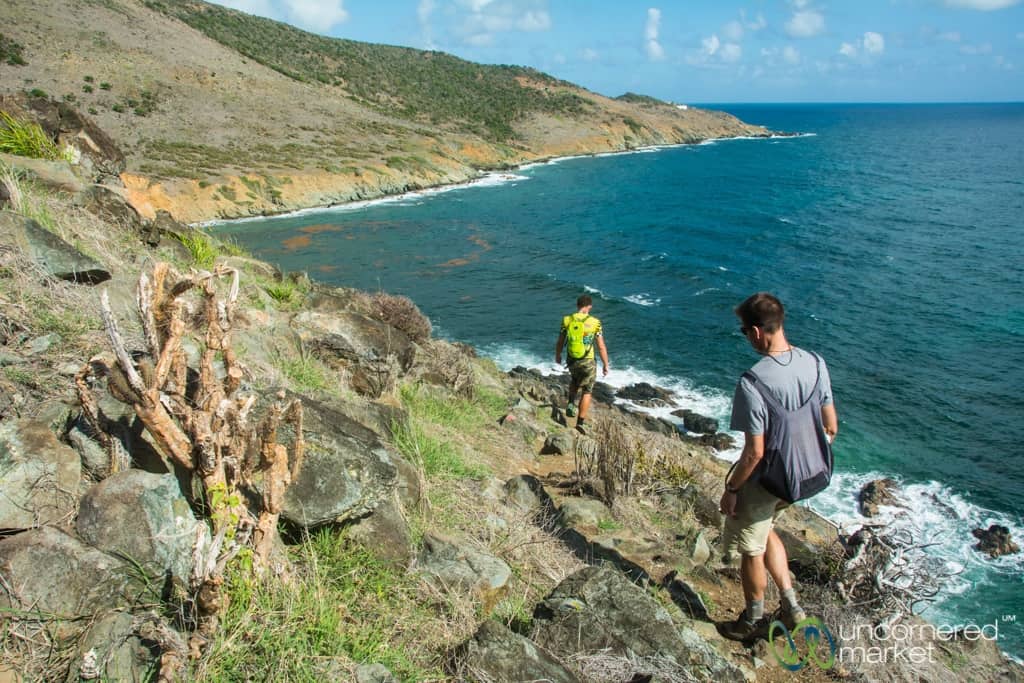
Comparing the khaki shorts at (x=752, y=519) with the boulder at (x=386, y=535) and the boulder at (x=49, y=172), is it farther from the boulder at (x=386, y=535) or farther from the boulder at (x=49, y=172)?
the boulder at (x=49, y=172)

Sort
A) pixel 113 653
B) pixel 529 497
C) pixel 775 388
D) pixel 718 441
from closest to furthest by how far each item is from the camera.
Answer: pixel 113 653 → pixel 775 388 → pixel 529 497 → pixel 718 441

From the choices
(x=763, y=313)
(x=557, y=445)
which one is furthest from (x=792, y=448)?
(x=557, y=445)

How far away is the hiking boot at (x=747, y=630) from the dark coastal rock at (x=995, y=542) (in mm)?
10588

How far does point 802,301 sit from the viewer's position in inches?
995

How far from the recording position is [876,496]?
1291cm

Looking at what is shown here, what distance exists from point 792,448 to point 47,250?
17.9 feet

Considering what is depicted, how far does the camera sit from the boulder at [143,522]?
8.82ft

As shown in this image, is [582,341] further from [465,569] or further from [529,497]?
[465,569]

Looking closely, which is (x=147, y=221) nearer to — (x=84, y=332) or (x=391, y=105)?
(x=84, y=332)

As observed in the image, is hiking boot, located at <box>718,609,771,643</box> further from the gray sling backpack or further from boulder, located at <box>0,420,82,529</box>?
boulder, located at <box>0,420,82,529</box>

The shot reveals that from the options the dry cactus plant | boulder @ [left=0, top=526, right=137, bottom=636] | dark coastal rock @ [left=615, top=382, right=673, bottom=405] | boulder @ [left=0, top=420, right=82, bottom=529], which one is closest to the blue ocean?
dark coastal rock @ [left=615, top=382, right=673, bottom=405]

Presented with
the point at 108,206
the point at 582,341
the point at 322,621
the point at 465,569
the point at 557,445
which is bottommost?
the point at 557,445

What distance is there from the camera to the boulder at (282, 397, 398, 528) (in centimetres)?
330

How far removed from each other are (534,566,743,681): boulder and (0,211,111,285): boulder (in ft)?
14.1
